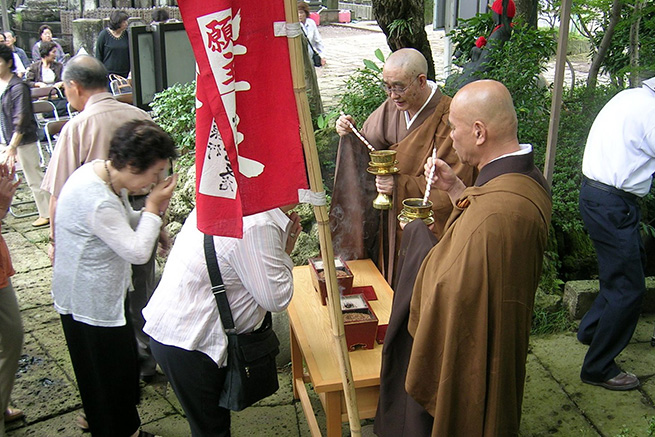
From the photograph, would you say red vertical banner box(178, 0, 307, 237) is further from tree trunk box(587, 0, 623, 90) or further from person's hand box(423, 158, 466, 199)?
tree trunk box(587, 0, 623, 90)

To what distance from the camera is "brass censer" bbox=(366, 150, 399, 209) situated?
3.62 metres

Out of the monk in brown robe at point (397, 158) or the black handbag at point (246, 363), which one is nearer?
the black handbag at point (246, 363)

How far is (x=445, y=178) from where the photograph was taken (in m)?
2.97

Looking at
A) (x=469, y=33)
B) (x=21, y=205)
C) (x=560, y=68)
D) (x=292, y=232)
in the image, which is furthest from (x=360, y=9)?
(x=292, y=232)

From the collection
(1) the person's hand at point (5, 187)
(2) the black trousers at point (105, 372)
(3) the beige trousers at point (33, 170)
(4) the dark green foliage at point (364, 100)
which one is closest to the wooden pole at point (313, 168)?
(2) the black trousers at point (105, 372)

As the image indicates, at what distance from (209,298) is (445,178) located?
1.18 m

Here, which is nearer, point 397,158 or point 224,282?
point 224,282

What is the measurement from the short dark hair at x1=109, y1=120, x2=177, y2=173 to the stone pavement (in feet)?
5.65

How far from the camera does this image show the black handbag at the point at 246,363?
2742 millimetres

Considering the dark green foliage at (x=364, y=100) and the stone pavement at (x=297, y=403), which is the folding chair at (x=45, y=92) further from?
the stone pavement at (x=297, y=403)

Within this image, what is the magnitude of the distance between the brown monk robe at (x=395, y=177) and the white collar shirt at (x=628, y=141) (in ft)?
2.84

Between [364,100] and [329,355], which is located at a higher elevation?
[364,100]

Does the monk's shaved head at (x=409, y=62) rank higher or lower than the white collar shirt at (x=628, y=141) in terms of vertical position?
higher

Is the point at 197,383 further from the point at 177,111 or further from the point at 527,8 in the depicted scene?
the point at 527,8
